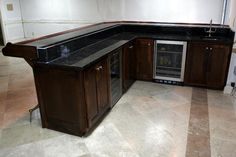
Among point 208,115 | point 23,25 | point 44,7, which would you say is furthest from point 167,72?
point 23,25

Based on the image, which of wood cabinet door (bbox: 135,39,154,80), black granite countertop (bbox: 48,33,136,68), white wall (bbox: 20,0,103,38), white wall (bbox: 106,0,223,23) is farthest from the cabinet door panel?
white wall (bbox: 20,0,103,38)

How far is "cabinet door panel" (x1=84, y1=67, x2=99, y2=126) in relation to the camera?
99.3 inches

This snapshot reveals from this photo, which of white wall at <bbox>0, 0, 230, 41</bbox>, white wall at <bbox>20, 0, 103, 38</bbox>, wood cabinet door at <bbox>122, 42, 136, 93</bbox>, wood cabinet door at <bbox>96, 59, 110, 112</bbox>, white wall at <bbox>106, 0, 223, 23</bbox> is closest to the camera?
wood cabinet door at <bbox>96, 59, 110, 112</bbox>

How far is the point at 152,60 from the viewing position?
168 inches

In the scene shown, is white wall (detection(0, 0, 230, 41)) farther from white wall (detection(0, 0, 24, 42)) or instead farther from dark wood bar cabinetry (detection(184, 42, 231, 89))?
dark wood bar cabinetry (detection(184, 42, 231, 89))

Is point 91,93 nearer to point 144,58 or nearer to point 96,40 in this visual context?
point 96,40

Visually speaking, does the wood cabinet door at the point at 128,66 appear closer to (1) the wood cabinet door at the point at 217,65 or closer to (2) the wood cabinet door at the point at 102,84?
(2) the wood cabinet door at the point at 102,84

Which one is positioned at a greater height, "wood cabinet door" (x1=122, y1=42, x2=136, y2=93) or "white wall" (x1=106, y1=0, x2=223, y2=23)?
"white wall" (x1=106, y1=0, x2=223, y2=23)

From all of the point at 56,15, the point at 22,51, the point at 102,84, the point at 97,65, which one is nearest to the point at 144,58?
the point at 102,84

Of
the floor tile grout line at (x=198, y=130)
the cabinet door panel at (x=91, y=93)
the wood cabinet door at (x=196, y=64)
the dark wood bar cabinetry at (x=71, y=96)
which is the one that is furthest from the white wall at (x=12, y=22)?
the floor tile grout line at (x=198, y=130)

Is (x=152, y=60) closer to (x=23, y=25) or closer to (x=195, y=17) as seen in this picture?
(x=195, y=17)

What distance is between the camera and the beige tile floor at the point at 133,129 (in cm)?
243

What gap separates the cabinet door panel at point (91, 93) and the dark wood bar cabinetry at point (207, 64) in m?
2.11

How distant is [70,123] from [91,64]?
0.80 metres
